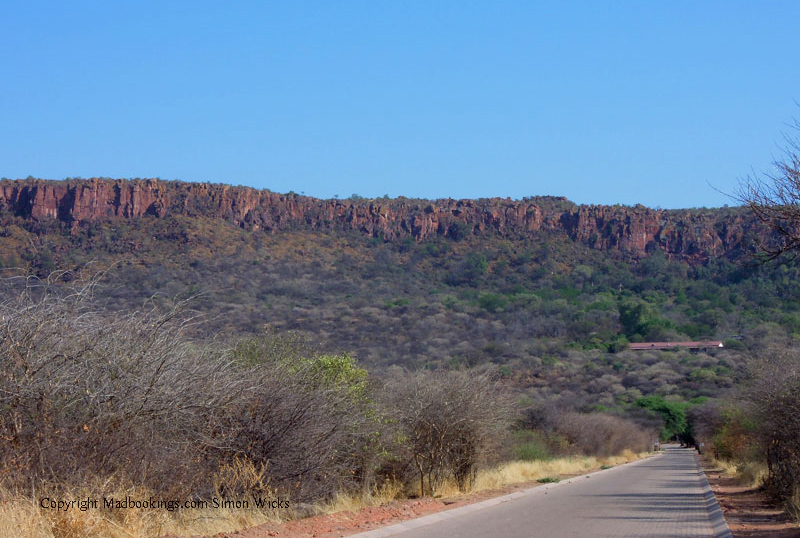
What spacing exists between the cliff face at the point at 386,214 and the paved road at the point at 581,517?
68617 millimetres

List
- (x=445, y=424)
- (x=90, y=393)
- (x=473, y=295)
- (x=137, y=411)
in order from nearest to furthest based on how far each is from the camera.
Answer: (x=90, y=393), (x=137, y=411), (x=445, y=424), (x=473, y=295)

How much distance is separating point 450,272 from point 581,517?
80.6 meters

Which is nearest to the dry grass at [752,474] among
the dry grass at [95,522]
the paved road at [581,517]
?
the paved road at [581,517]

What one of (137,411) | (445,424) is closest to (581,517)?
(445,424)

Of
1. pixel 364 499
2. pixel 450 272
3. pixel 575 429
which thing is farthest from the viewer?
pixel 450 272

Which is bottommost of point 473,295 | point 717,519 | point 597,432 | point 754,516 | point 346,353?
point 597,432

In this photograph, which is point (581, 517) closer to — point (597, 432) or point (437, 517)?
point (437, 517)

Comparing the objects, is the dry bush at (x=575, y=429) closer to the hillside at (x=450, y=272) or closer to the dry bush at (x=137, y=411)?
the hillside at (x=450, y=272)

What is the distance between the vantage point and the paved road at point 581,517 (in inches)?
491

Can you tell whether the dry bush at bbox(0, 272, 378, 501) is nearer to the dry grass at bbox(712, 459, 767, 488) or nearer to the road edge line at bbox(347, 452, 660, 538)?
the road edge line at bbox(347, 452, 660, 538)

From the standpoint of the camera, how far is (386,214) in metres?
104

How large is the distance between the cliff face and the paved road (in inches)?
2701

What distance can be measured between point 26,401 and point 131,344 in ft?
5.03

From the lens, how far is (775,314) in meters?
76.7
